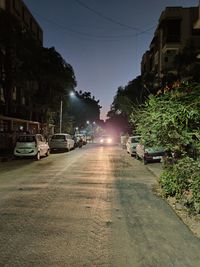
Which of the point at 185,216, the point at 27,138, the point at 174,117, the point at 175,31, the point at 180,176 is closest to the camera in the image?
the point at 185,216

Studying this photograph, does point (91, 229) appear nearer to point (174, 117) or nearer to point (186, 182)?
point (186, 182)

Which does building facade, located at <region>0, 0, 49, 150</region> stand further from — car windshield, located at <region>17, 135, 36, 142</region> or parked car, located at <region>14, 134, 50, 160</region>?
parked car, located at <region>14, 134, 50, 160</region>

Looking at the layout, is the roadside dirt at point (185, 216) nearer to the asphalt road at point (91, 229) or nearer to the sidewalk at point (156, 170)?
the asphalt road at point (91, 229)

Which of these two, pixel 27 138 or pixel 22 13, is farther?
pixel 22 13

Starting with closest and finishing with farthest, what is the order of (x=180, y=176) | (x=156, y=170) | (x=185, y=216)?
(x=185, y=216) < (x=180, y=176) < (x=156, y=170)

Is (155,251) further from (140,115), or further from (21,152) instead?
(21,152)

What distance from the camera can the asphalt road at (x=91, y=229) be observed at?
5.63 meters

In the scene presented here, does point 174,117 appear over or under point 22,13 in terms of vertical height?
under

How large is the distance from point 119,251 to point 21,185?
801 centimetres

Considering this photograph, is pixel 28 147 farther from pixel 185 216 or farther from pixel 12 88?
pixel 185 216

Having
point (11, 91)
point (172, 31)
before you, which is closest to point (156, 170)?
point (11, 91)

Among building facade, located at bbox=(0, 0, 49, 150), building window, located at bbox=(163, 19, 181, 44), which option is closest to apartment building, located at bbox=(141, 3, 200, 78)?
building window, located at bbox=(163, 19, 181, 44)

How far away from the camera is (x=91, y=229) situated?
7.34m

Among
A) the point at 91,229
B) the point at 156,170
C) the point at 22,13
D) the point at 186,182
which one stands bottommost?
the point at 91,229
